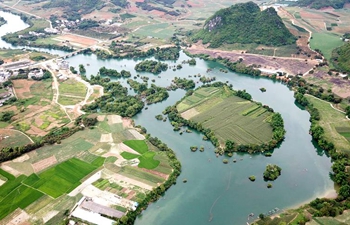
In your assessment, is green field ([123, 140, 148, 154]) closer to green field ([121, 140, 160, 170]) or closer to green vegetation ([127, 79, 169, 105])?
green field ([121, 140, 160, 170])

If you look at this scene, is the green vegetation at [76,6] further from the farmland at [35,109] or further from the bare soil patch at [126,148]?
the bare soil patch at [126,148]

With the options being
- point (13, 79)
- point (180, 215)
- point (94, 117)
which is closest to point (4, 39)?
point (13, 79)

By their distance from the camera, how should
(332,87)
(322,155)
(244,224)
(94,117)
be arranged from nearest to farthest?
1. (244,224)
2. (322,155)
3. (94,117)
4. (332,87)

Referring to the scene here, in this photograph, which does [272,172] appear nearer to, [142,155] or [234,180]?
[234,180]

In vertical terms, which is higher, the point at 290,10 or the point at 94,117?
the point at 290,10

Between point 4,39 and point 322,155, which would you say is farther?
point 4,39

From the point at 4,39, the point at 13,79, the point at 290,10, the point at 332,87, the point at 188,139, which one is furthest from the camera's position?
the point at 290,10

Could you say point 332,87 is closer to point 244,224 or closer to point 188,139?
point 188,139

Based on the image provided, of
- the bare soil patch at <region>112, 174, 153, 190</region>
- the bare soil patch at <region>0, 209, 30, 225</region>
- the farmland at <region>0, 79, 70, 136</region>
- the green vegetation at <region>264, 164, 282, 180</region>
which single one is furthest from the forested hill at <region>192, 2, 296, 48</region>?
the bare soil patch at <region>0, 209, 30, 225</region>
